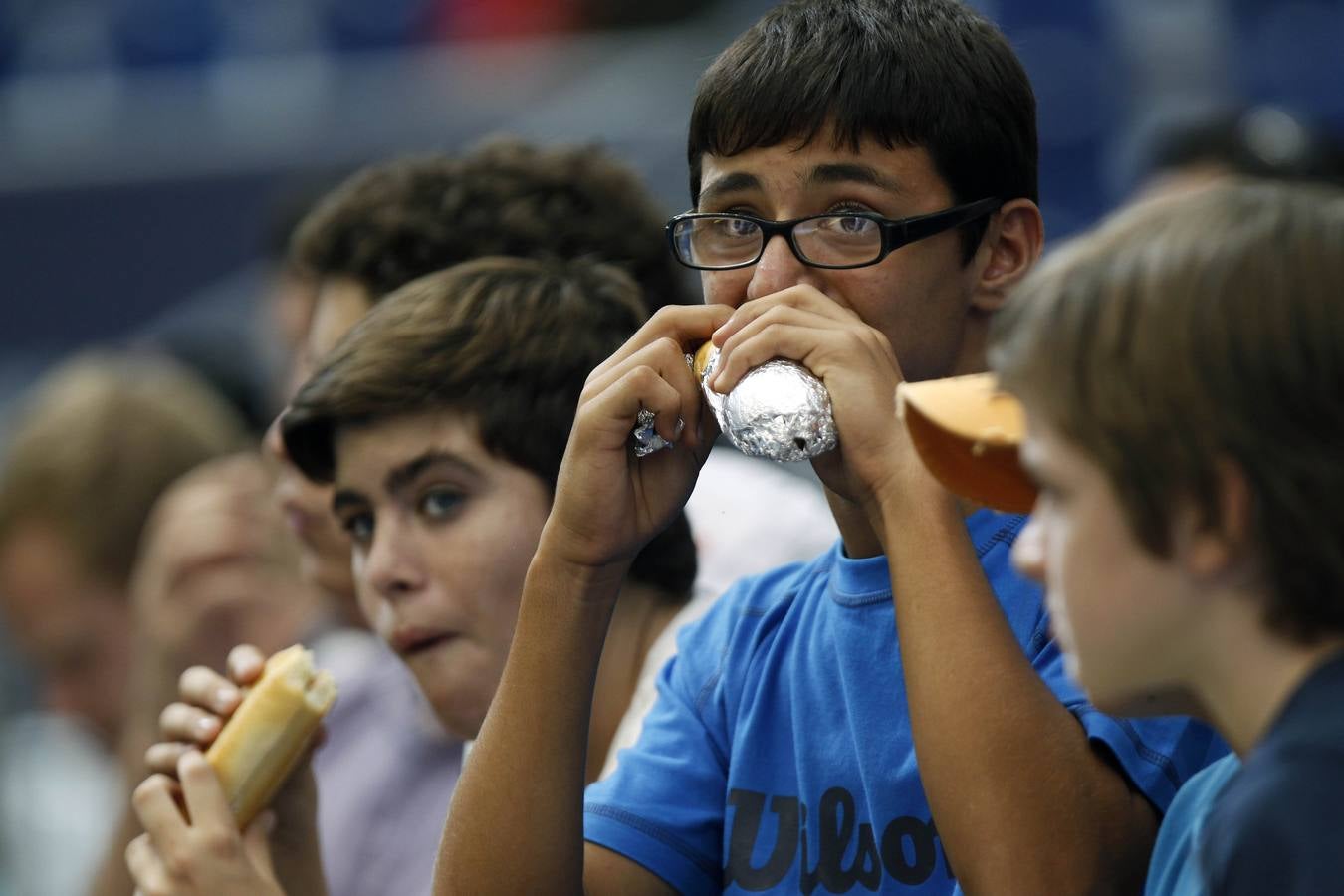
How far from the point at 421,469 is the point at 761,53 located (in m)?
0.85

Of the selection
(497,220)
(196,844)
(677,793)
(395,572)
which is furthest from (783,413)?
(497,220)

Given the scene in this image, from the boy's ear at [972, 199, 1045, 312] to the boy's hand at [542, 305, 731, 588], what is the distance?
1.00 feet

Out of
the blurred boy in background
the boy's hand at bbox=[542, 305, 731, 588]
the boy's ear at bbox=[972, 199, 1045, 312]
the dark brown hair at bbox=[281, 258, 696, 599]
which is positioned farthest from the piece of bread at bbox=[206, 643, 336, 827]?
the blurred boy in background

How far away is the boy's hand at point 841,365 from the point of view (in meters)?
1.63

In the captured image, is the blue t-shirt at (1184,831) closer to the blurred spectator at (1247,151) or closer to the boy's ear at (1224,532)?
the boy's ear at (1224,532)

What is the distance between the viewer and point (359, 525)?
2.57 metres

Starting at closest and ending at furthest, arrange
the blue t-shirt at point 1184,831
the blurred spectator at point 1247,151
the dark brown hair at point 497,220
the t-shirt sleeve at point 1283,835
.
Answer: the t-shirt sleeve at point 1283,835 → the blue t-shirt at point 1184,831 → the dark brown hair at point 497,220 → the blurred spectator at point 1247,151

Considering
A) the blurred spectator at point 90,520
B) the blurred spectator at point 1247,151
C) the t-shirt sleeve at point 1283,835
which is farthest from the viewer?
the blurred spectator at point 90,520

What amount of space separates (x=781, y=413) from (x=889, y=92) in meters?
0.43

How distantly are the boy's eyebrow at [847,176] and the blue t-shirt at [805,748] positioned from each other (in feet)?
1.23

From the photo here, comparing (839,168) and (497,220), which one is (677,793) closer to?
(839,168)

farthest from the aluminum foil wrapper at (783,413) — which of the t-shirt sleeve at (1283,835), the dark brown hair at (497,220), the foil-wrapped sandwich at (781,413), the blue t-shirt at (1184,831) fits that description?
the dark brown hair at (497,220)

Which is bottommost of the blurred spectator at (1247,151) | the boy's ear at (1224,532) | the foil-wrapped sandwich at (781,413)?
the blurred spectator at (1247,151)

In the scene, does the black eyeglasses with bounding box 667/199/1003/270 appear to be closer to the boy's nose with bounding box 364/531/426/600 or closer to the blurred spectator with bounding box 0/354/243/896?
the boy's nose with bounding box 364/531/426/600
